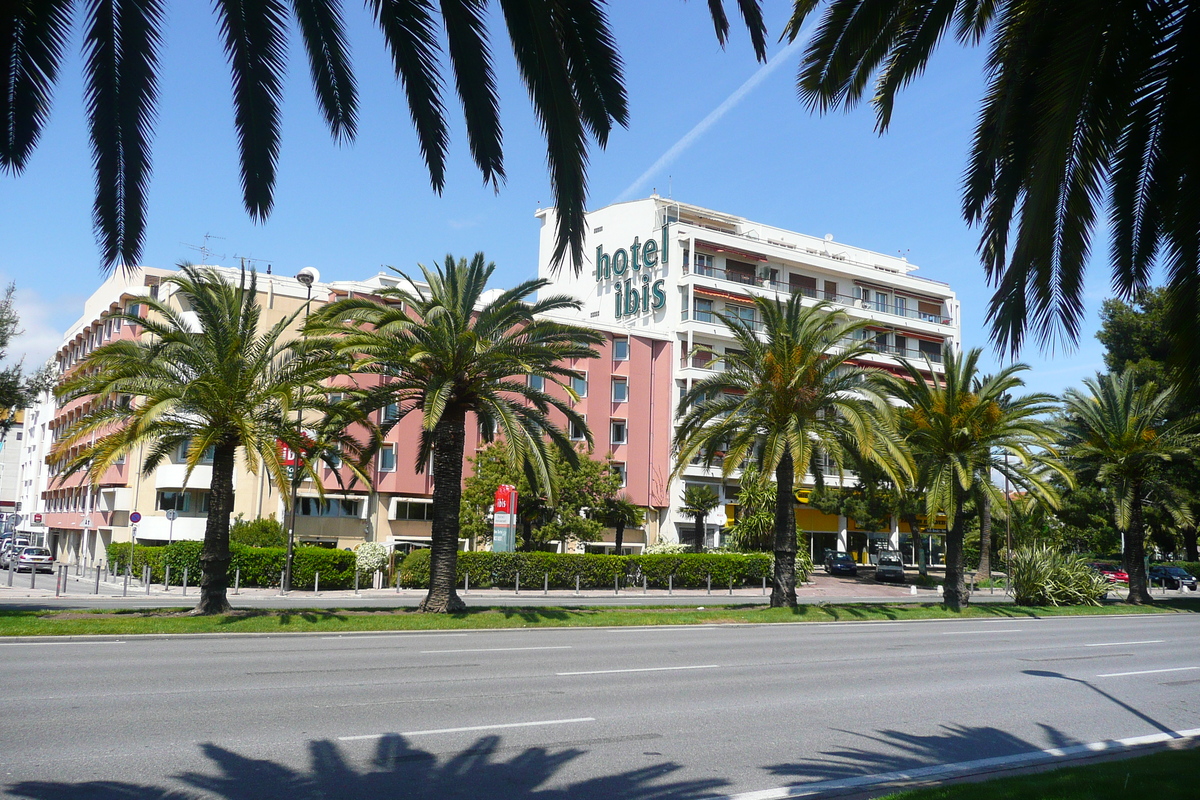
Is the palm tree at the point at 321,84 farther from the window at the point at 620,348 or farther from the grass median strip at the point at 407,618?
the window at the point at 620,348

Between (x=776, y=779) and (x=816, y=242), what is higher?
(x=816, y=242)

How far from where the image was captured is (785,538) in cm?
2623

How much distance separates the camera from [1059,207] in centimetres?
618

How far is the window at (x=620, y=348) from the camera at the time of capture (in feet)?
188

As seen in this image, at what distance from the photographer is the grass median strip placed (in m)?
17.7

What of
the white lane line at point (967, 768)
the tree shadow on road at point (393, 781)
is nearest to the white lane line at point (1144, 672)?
the white lane line at point (967, 768)

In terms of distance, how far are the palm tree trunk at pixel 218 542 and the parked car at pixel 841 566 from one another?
41.4 metres

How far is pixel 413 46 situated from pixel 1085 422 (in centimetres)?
3960

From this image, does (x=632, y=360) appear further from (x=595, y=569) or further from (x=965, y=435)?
(x=965, y=435)

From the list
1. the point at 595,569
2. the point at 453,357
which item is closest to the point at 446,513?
the point at 453,357

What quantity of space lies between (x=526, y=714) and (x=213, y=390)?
13397 millimetres

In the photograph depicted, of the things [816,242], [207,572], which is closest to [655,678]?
[207,572]

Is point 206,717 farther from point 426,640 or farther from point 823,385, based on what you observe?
point 823,385

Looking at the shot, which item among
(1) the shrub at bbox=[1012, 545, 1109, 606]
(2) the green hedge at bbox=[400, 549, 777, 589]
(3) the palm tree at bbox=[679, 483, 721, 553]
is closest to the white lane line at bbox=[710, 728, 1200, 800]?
(1) the shrub at bbox=[1012, 545, 1109, 606]
